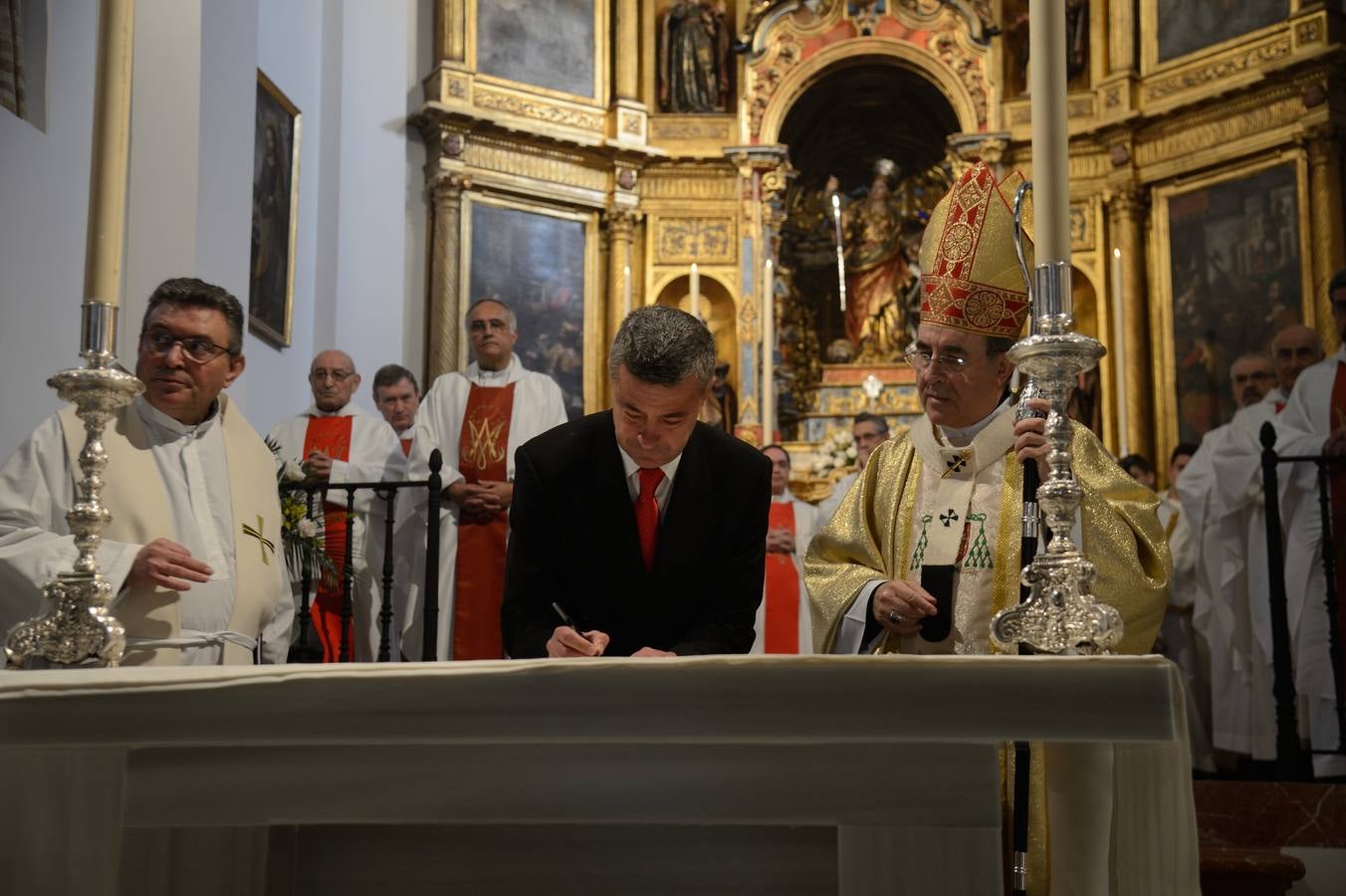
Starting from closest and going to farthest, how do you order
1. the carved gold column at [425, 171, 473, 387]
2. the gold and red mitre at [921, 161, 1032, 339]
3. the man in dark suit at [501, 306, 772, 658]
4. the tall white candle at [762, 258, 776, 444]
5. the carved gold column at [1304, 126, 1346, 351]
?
the man in dark suit at [501, 306, 772, 658]
the gold and red mitre at [921, 161, 1032, 339]
the carved gold column at [1304, 126, 1346, 351]
the tall white candle at [762, 258, 776, 444]
the carved gold column at [425, 171, 473, 387]

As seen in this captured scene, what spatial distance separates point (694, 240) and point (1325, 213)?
5422 millimetres

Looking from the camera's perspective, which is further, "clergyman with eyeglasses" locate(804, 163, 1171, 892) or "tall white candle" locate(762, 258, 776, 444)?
"tall white candle" locate(762, 258, 776, 444)

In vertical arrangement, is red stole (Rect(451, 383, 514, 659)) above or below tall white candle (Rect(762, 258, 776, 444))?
below

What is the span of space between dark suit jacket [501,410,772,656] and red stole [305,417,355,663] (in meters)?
3.28

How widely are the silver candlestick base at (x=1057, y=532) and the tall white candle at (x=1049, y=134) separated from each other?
55mm

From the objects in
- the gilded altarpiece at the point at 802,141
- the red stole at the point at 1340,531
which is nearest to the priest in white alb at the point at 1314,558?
the red stole at the point at 1340,531

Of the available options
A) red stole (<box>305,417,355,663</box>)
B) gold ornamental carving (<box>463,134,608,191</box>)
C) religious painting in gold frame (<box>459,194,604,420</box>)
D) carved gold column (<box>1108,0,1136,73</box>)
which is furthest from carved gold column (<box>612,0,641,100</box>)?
red stole (<box>305,417,355,663</box>)

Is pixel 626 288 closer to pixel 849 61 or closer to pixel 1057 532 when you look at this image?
pixel 849 61

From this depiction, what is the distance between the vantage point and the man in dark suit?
2.50 m

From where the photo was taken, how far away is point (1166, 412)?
11.4m

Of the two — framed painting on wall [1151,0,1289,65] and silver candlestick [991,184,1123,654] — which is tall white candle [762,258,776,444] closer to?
framed painting on wall [1151,0,1289,65]

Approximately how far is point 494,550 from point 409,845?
5.16 meters

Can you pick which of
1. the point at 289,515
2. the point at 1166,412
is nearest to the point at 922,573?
the point at 289,515

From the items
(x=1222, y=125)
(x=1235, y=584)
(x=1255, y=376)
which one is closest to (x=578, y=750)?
(x=1235, y=584)
